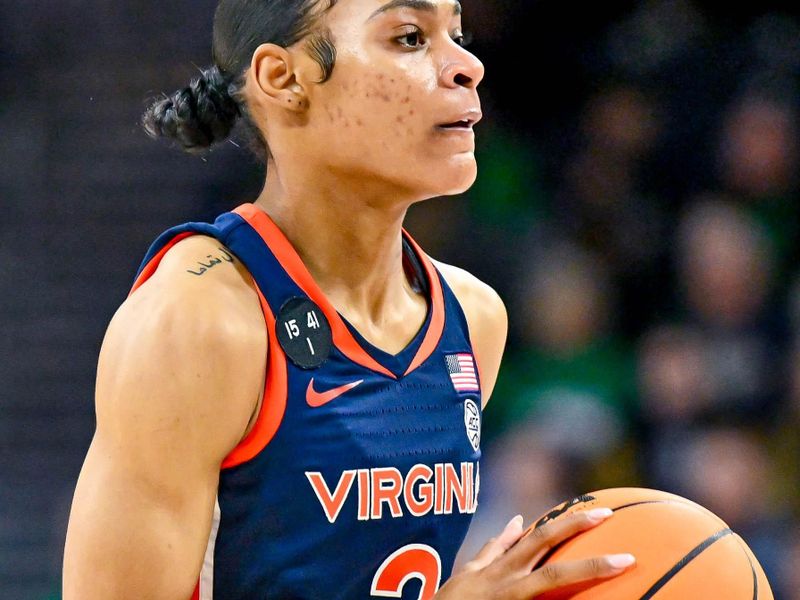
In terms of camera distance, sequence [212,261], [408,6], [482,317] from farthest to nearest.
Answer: [482,317]
[408,6]
[212,261]

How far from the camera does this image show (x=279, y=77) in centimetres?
267

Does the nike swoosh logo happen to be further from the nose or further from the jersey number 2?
the nose

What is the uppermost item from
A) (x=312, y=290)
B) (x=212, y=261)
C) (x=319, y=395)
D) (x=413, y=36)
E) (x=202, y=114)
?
(x=413, y=36)

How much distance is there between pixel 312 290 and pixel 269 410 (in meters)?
0.32

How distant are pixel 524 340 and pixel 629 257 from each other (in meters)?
0.66

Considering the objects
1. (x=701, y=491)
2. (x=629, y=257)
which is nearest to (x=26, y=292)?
(x=629, y=257)

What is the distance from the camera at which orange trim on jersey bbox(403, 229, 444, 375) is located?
2.75 meters

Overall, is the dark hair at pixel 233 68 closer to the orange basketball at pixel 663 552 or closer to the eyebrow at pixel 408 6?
the eyebrow at pixel 408 6

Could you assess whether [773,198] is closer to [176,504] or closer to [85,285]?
[85,285]

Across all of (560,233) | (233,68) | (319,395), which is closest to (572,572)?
(319,395)

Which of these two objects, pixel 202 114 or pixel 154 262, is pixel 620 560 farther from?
pixel 202 114

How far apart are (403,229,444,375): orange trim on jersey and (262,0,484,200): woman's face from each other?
1.19 feet

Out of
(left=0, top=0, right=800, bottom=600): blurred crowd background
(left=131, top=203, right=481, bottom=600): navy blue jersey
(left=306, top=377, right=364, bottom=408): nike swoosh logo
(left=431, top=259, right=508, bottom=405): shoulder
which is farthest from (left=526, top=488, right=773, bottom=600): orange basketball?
(left=0, top=0, right=800, bottom=600): blurred crowd background

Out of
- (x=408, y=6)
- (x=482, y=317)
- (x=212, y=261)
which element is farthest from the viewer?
(x=482, y=317)
